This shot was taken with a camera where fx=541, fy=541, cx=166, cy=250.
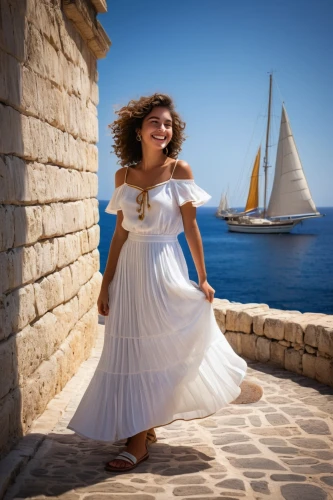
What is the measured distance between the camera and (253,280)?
179 feet

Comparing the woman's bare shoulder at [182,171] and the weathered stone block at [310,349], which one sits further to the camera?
the weathered stone block at [310,349]

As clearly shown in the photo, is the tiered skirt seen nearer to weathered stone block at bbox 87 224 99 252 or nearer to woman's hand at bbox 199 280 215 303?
woman's hand at bbox 199 280 215 303

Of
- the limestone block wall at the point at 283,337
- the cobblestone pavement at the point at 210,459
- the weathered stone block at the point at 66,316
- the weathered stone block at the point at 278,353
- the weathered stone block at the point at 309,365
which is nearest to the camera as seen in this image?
the cobblestone pavement at the point at 210,459

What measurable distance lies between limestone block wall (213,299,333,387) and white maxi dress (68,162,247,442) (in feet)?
6.73

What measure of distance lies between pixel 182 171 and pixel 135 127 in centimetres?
47

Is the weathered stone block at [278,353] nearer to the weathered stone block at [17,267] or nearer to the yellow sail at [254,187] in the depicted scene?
the weathered stone block at [17,267]

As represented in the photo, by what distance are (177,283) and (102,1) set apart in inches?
156

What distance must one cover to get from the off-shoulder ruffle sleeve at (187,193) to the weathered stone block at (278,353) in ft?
9.56

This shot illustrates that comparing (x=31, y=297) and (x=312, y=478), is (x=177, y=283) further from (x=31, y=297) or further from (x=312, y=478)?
(x=312, y=478)

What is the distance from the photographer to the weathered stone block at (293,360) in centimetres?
566

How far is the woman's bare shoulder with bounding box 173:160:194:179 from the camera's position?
357cm

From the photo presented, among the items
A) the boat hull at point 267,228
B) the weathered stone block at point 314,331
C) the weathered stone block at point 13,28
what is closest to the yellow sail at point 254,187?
the boat hull at point 267,228

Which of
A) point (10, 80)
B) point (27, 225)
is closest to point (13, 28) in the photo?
point (10, 80)

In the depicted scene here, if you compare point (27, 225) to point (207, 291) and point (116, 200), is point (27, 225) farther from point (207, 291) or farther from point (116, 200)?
point (207, 291)
